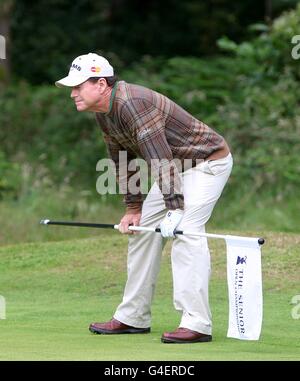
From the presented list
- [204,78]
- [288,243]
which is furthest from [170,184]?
[204,78]

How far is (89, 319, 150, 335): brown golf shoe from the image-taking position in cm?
847

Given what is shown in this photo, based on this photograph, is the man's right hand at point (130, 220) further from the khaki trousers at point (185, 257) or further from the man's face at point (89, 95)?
the man's face at point (89, 95)

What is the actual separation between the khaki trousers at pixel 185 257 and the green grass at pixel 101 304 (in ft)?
0.73

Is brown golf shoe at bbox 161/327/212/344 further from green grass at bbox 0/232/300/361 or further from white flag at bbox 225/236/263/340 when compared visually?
white flag at bbox 225/236/263/340

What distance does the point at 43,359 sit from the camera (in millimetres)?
6859

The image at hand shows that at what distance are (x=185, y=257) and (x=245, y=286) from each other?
51cm

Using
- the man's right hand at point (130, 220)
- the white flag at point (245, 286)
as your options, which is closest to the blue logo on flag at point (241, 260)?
A: the white flag at point (245, 286)

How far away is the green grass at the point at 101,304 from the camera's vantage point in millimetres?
7402

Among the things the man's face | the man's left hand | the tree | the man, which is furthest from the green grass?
the tree

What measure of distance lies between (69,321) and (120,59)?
1882 centimetres

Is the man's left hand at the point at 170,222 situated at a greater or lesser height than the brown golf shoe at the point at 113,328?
greater

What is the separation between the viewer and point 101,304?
10250 mm

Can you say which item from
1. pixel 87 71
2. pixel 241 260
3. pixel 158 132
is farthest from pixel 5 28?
pixel 241 260

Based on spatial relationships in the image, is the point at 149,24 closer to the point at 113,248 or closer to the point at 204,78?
the point at 204,78
